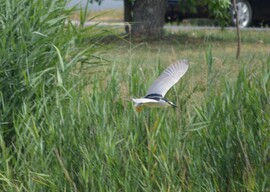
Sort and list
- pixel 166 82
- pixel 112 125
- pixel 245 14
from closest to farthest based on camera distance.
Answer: pixel 166 82, pixel 112 125, pixel 245 14

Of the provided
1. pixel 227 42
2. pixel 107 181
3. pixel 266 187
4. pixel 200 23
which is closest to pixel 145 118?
pixel 107 181

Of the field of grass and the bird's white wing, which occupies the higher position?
the bird's white wing

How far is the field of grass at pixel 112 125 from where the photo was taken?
4.95 meters

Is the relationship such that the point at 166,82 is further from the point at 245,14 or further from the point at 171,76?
the point at 245,14

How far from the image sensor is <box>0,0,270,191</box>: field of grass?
195 inches

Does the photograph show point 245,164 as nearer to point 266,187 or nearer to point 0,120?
point 266,187

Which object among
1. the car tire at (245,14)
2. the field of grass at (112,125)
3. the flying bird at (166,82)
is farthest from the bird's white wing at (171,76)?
the car tire at (245,14)

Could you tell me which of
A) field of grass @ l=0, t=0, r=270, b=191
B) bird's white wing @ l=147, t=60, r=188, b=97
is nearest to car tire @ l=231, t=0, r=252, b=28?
field of grass @ l=0, t=0, r=270, b=191

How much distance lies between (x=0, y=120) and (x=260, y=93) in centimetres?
158

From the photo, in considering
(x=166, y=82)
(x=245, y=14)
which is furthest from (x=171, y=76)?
(x=245, y=14)

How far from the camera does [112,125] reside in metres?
5.20

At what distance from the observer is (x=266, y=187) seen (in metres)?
4.88

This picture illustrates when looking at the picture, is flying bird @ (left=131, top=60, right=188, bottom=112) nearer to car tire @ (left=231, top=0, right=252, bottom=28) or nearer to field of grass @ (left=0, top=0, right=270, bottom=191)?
field of grass @ (left=0, top=0, right=270, bottom=191)

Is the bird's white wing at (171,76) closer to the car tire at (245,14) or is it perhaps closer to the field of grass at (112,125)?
the field of grass at (112,125)
